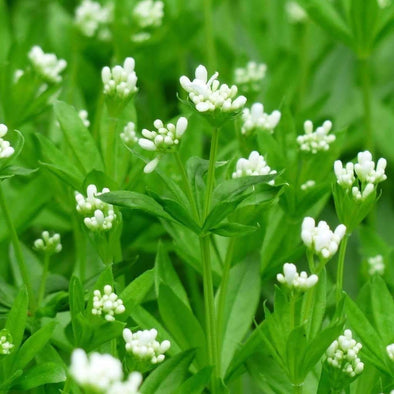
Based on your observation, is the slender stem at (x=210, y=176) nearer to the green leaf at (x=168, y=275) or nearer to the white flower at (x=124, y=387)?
the green leaf at (x=168, y=275)

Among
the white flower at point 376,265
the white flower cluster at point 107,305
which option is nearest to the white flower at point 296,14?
the white flower at point 376,265

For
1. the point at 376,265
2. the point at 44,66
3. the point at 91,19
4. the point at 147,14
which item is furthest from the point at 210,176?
the point at 91,19

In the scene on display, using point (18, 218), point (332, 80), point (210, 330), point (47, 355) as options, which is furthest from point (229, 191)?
point (332, 80)

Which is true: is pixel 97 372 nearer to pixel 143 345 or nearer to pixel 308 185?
pixel 143 345

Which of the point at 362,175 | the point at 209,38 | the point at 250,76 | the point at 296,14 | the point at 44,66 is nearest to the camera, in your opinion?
the point at 362,175

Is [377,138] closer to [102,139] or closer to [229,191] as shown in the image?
[102,139]
